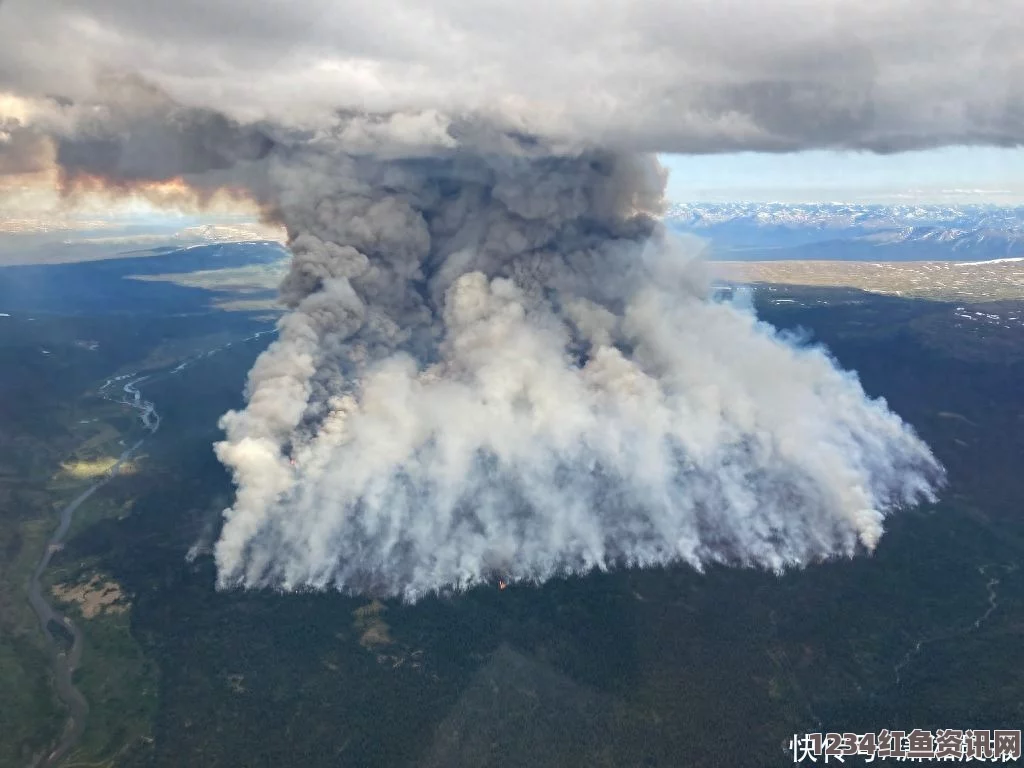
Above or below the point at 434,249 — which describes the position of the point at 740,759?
below

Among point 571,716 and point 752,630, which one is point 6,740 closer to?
point 571,716

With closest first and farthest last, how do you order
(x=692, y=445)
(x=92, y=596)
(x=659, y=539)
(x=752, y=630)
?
(x=752, y=630) < (x=92, y=596) < (x=659, y=539) < (x=692, y=445)

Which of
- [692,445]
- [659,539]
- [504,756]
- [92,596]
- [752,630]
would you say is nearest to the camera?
[504,756]

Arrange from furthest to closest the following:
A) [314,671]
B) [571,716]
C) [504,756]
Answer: [314,671]
[571,716]
[504,756]

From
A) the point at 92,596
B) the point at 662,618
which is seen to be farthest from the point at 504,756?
the point at 92,596

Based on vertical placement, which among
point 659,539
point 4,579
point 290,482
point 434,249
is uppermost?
point 434,249

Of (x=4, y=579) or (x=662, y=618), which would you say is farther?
(x=4, y=579)

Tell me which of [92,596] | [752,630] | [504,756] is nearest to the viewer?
[504,756]

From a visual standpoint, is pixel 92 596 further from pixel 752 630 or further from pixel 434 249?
pixel 752 630

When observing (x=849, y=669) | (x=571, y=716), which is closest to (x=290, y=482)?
(x=571, y=716)

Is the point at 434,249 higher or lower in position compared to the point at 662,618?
higher
